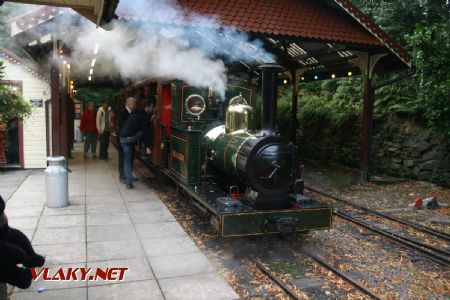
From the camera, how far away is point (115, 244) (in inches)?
199

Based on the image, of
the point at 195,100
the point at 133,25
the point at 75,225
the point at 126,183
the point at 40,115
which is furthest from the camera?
the point at 40,115

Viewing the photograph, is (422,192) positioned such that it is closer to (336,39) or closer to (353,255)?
(336,39)

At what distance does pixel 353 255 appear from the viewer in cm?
522

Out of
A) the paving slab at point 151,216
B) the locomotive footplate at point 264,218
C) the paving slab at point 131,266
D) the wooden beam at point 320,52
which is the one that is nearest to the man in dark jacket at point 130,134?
the paving slab at point 151,216

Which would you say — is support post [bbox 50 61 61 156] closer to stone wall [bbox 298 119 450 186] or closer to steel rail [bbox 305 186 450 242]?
steel rail [bbox 305 186 450 242]

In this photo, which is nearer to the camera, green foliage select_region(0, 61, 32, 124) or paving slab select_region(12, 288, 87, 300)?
paving slab select_region(12, 288, 87, 300)

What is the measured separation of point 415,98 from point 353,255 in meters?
7.36

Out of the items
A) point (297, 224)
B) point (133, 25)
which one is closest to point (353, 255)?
point (297, 224)

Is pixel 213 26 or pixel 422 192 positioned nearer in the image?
pixel 213 26

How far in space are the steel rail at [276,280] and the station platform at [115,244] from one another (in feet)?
1.78

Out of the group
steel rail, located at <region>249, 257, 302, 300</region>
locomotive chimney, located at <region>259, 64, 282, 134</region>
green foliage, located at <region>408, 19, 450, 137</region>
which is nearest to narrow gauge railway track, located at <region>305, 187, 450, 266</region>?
steel rail, located at <region>249, 257, 302, 300</region>

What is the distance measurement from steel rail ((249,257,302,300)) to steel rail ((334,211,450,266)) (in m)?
2.22

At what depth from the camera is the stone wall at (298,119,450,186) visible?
9562 mm

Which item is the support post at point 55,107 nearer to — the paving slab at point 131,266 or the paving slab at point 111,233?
the paving slab at point 111,233
